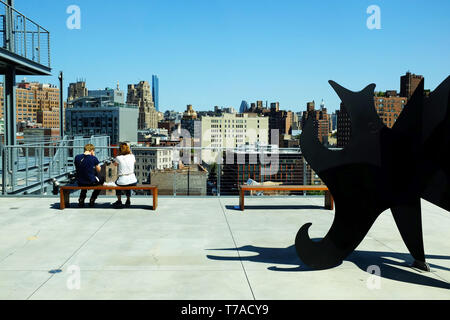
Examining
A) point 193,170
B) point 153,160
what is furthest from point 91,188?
point 153,160

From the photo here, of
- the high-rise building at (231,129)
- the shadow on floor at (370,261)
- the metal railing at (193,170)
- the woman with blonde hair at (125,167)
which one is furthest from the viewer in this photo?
the high-rise building at (231,129)

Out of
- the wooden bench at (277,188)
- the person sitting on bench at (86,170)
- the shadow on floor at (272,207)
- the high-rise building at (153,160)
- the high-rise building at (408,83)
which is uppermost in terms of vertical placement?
the high-rise building at (408,83)

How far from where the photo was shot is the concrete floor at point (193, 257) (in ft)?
17.2

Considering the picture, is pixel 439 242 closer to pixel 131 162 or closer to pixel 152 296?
pixel 152 296

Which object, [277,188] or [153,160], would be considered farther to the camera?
[153,160]

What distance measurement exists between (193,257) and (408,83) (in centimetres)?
8028

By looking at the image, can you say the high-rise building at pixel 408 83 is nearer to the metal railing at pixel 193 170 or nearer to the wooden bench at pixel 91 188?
the metal railing at pixel 193 170

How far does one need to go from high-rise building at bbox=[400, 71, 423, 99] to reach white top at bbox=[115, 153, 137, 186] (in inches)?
2793

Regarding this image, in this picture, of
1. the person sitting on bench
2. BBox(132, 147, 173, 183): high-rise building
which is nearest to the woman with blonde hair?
the person sitting on bench

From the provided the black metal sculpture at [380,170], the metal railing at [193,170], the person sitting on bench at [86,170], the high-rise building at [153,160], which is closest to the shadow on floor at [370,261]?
the black metal sculpture at [380,170]

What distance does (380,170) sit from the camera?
19.3 ft

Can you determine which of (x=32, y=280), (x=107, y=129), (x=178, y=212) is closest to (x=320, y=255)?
(x=32, y=280)

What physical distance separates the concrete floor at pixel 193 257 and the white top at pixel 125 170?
2.31ft

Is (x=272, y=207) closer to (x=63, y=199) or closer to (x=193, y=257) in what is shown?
(x=193, y=257)
